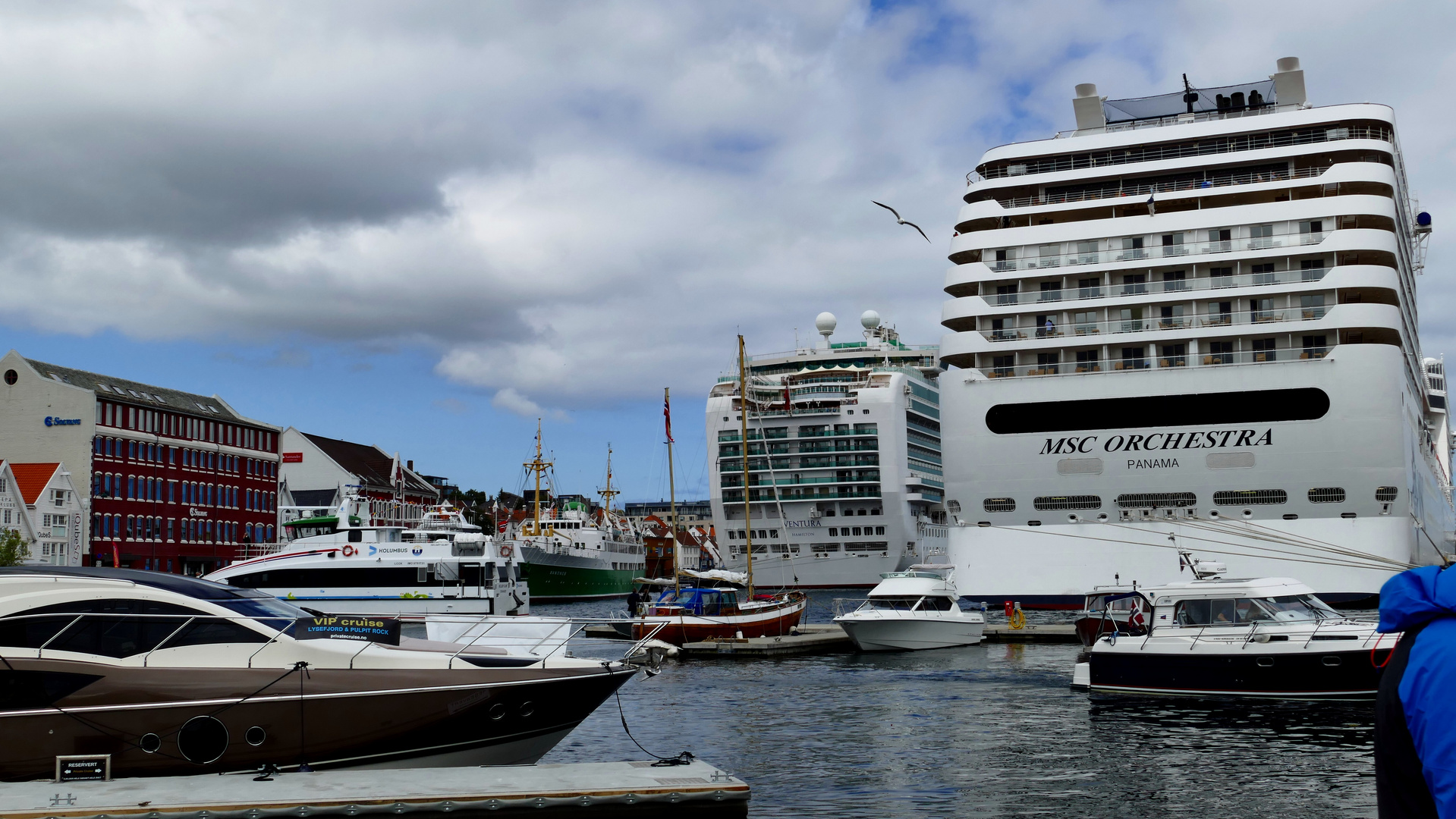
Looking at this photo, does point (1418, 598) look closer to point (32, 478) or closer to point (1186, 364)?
point (1186, 364)

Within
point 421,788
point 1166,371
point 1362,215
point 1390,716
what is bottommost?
point 421,788

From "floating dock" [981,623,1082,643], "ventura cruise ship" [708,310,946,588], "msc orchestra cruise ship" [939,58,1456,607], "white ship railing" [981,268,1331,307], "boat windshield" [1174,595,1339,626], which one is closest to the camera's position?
"boat windshield" [1174,595,1339,626]

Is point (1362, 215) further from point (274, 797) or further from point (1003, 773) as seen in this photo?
point (274, 797)

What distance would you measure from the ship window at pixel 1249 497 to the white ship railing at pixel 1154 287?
21.9ft

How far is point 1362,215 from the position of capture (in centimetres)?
3869

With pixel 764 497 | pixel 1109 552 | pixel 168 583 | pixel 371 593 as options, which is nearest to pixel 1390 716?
pixel 168 583

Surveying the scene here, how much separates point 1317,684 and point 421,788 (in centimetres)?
1731

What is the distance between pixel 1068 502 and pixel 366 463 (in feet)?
366

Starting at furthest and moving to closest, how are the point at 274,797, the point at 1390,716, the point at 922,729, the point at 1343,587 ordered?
1. the point at 1343,587
2. the point at 922,729
3. the point at 274,797
4. the point at 1390,716

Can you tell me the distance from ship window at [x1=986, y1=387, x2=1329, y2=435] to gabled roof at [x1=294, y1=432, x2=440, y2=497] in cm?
9752

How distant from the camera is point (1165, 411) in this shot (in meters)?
38.2

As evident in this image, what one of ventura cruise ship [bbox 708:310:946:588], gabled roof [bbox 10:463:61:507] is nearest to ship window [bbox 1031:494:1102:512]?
ventura cruise ship [bbox 708:310:946:588]

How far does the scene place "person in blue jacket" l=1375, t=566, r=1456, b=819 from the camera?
380 cm

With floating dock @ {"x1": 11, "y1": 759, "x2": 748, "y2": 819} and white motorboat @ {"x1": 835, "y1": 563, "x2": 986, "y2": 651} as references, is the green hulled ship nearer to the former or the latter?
white motorboat @ {"x1": 835, "y1": 563, "x2": 986, "y2": 651}
